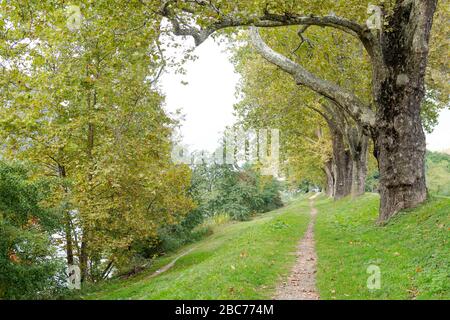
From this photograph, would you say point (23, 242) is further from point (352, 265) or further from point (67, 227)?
point (352, 265)

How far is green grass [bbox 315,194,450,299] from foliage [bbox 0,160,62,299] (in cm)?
950

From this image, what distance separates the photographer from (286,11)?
578 inches

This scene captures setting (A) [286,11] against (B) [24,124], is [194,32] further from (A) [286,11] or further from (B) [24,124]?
(B) [24,124]

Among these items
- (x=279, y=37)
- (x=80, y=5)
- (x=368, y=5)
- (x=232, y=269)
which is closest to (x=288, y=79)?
(x=279, y=37)

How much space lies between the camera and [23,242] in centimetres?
1397

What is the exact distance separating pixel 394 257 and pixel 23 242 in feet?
38.8

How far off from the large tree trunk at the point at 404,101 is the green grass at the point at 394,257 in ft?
3.73

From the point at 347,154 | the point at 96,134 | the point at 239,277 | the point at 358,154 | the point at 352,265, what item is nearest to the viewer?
the point at 239,277

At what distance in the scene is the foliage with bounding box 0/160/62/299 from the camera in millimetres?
13656

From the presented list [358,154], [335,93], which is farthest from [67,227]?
[358,154]

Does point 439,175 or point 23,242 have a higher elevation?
point 439,175

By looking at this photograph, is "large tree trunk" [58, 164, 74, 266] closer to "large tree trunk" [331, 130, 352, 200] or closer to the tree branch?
the tree branch

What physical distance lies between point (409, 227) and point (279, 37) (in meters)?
15.3

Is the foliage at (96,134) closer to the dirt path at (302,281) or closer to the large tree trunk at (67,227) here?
the large tree trunk at (67,227)
